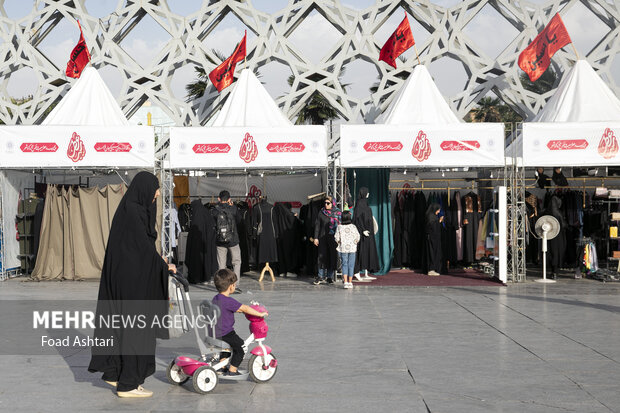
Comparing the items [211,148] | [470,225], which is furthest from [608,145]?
[211,148]

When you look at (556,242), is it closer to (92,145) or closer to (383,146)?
(383,146)

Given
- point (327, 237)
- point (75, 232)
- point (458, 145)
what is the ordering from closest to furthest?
point (458, 145) < point (327, 237) < point (75, 232)

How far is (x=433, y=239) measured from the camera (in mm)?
17141

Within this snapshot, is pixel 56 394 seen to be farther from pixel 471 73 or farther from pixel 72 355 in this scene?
pixel 471 73

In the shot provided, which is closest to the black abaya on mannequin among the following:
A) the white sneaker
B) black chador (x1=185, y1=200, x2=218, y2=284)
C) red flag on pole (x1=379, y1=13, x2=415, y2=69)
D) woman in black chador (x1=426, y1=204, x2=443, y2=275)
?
woman in black chador (x1=426, y1=204, x2=443, y2=275)

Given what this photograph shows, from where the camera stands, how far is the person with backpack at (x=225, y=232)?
Result: 14.1 m

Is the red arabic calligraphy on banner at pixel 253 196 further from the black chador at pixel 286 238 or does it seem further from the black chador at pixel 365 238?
the black chador at pixel 365 238

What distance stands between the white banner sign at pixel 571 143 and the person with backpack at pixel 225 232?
6.18 meters

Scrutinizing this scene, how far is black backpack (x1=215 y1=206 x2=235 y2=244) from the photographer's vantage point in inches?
554

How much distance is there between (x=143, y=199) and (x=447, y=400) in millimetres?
3109

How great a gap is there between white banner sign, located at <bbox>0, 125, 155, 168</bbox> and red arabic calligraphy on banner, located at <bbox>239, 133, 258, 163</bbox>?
189 cm

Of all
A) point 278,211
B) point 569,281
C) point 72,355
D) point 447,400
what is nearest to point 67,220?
point 278,211

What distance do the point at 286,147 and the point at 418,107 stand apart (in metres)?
3.66

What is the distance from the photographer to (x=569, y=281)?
16078 mm
